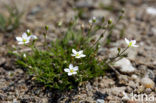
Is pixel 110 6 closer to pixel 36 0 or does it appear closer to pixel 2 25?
pixel 36 0

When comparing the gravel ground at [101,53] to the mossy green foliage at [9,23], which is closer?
the gravel ground at [101,53]

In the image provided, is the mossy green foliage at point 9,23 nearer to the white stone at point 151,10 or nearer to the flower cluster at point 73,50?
the flower cluster at point 73,50

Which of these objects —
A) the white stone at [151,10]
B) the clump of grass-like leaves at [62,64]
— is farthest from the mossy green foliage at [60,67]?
the white stone at [151,10]

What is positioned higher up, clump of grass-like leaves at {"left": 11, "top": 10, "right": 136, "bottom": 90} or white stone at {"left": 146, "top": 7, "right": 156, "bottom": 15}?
white stone at {"left": 146, "top": 7, "right": 156, "bottom": 15}

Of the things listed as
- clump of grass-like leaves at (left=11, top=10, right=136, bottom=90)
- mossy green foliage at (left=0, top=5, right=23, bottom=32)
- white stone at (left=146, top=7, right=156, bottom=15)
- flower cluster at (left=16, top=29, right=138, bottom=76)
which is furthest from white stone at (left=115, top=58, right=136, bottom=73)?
mossy green foliage at (left=0, top=5, right=23, bottom=32)

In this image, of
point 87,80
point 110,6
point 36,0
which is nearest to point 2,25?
point 36,0

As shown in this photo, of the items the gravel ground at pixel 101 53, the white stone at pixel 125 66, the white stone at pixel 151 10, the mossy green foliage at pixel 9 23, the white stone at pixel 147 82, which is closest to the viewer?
the gravel ground at pixel 101 53

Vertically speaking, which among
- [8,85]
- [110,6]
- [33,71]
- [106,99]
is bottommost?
[106,99]

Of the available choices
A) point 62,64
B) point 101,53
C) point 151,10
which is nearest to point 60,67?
point 62,64

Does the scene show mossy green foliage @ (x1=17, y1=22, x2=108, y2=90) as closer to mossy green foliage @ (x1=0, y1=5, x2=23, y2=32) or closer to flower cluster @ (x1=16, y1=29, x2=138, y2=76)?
flower cluster @ (x1=16, y1=29, x2=138, y2=76)
